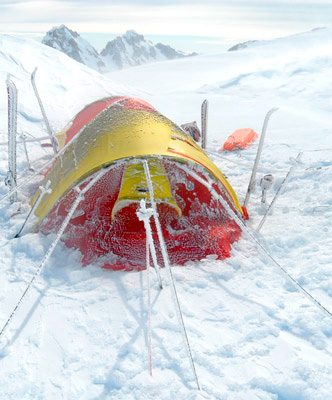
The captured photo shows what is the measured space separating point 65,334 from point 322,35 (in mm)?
45267

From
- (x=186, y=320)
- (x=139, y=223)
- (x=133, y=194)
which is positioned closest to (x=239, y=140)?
(x=133, y=194)

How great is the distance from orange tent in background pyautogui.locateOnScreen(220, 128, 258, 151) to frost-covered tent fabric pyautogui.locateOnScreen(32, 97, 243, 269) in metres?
3.60

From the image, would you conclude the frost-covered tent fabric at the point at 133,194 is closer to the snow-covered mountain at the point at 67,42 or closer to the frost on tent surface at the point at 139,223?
the frost on tent surface at the point at 139,223

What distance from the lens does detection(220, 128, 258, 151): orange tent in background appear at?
818 cm

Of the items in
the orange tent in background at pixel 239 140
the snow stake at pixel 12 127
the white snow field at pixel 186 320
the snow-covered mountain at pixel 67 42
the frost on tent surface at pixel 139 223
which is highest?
the snow-covered mountain at pixel 67 42

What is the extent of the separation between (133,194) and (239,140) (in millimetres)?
4569

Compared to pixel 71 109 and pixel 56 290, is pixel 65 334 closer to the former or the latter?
pixel 56 290

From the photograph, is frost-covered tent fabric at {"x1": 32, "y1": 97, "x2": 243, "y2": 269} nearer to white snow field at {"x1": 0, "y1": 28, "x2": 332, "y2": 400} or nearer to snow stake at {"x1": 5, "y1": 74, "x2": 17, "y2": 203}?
white snow field at {"x1": 0, "y1": 28, "x2": 332, "y2": 400}

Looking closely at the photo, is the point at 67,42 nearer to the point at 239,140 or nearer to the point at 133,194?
the point at 239,140

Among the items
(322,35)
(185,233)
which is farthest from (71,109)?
(322,35)

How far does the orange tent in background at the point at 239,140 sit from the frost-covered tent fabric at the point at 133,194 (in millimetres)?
3597

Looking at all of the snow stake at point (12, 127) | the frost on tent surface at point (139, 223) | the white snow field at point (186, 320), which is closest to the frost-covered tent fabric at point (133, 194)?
the frost on tent surface at point (139, 223)

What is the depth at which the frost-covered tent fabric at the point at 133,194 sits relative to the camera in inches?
146

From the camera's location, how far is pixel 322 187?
17.6 ft
